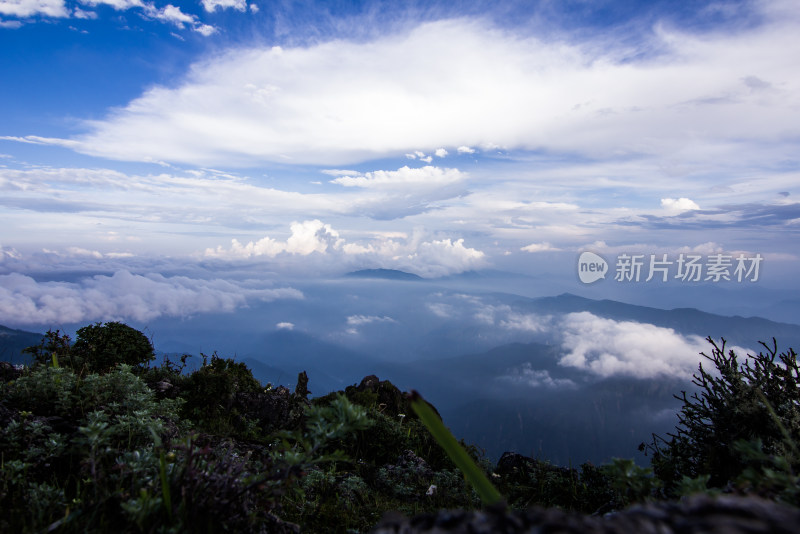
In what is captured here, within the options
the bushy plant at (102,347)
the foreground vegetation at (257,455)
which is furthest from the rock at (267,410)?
the bushy plant at (102,347)

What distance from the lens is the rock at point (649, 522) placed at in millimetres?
1221

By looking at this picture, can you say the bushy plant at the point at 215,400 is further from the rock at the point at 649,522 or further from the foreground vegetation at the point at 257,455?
the rock at the point at 649,522

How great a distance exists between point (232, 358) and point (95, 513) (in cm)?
798

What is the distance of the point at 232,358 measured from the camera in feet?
34.7

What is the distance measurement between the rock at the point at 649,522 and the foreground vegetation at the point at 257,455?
68 cm

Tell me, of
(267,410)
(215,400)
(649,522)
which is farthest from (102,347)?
(649,522)

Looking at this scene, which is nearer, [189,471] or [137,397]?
[189,471]

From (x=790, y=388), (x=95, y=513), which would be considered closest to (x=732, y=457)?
(x=790, y=388)

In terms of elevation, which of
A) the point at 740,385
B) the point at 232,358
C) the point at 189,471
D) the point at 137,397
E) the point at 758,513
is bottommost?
the point at 232,358

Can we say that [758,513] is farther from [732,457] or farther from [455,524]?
[732,457]

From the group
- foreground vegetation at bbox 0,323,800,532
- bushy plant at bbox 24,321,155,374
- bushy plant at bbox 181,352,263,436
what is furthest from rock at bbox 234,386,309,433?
bushy plant at bbox 24,321,155,374

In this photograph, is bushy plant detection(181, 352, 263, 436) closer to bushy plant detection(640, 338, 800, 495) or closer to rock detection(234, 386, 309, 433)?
rock detection(234, 386, 309, 433)

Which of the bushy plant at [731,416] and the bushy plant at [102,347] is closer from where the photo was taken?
the bushy plant at [731,416]

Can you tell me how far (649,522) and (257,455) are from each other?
613 centimetres
